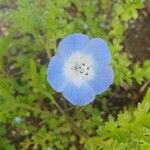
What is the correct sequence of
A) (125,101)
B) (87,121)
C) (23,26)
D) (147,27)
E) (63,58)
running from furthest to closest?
(147,27), (125,101), (87,121), (23,26), (63,58)

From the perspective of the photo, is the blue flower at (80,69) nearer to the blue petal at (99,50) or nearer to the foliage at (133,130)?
the blue petal at (99,50)

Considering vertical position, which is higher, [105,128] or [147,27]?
[147,27]

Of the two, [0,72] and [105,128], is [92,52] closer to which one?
[105,128]

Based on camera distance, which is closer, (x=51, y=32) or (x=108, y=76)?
(x=108, y=76)

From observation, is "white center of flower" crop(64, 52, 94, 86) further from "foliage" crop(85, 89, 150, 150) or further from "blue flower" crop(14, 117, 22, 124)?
"blue flower" crop(14, 117, 22, 124)

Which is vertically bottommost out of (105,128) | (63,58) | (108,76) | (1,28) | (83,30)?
(105,128)

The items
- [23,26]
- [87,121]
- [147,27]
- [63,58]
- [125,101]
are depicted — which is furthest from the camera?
[147,27]

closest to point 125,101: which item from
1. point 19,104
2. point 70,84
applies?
point 19,104
